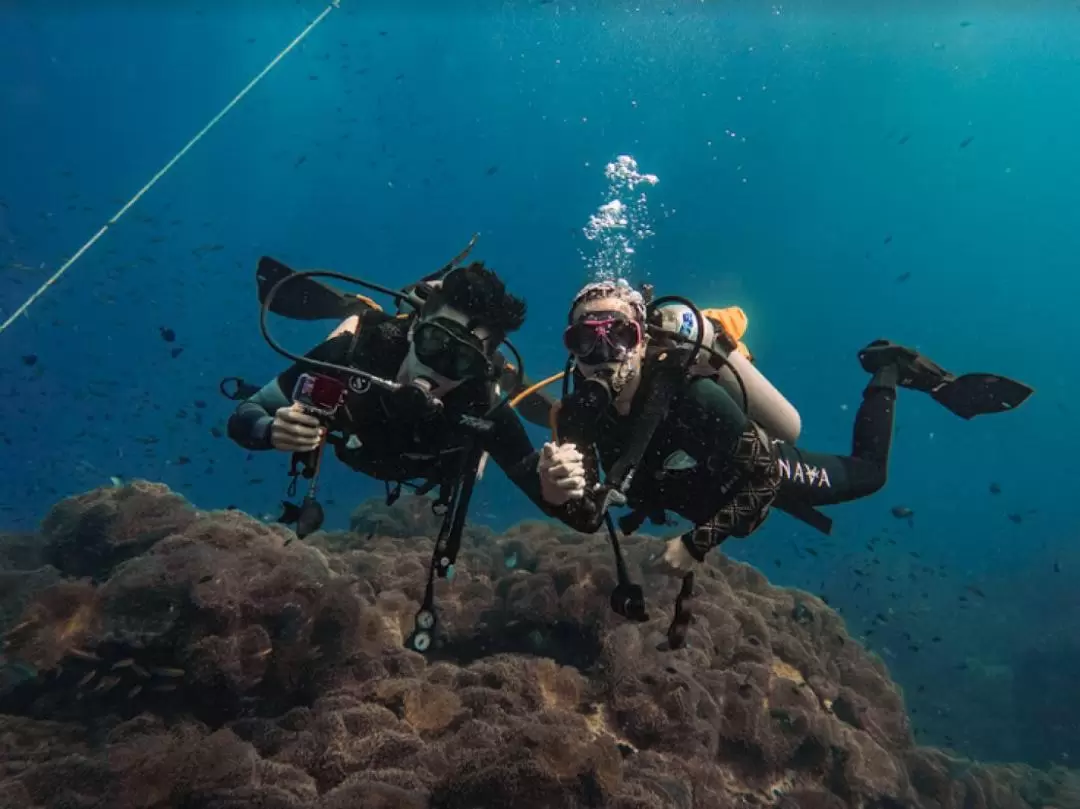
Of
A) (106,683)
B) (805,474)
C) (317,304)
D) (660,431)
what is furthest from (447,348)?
(106,683)

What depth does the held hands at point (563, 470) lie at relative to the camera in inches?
148

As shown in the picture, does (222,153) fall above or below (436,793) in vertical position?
above

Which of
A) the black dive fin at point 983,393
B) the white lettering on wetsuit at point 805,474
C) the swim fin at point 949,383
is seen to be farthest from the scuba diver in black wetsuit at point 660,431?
the black dive fin at point 983,393

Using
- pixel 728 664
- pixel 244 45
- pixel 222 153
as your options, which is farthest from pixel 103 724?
pixel 222 153

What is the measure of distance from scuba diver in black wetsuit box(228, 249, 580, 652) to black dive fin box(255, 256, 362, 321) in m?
1.49

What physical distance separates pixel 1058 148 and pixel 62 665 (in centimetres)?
12170

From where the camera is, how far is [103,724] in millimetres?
5176

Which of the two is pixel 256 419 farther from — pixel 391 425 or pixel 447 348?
pixel 447 348

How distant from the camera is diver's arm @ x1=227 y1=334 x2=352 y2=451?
14.6 feet

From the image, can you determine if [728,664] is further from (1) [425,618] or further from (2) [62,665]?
(2) [62,665]

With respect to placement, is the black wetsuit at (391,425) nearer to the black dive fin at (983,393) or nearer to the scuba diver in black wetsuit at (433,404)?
the scuba diver in black wetsuit at (433,404)

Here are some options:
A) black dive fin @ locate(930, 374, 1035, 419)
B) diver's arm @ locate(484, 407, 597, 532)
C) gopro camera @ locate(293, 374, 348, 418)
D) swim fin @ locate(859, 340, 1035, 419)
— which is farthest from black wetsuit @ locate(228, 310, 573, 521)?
black dive fin @ locate(930, 374, 1035, 419)

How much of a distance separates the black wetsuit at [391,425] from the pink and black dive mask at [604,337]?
0.87m

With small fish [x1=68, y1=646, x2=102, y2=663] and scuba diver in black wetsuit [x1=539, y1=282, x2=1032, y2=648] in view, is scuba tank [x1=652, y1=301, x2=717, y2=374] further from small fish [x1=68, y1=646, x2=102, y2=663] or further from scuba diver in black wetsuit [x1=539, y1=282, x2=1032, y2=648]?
small fish [x1=68, y1=646, x2=102, y2=663]
